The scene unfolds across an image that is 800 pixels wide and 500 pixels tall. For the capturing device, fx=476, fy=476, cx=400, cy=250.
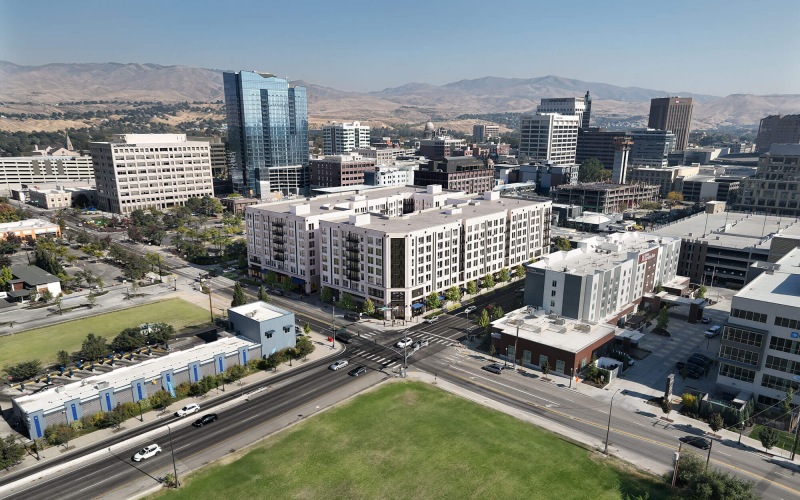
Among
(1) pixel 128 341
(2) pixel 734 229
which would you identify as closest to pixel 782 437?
(2) pixel 734 229

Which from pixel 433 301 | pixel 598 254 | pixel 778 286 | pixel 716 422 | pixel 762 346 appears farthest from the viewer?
pixel 598 254

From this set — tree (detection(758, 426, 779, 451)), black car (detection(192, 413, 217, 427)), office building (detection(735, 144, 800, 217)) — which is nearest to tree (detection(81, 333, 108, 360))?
black car (detection(192, 413, 217, 427))

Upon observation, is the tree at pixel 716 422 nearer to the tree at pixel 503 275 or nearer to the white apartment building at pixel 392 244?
the white apartment building at pixel 392 244

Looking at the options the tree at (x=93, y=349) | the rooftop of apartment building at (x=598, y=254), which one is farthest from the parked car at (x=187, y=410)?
the rooftop of apartment building at (x=598, y=254)

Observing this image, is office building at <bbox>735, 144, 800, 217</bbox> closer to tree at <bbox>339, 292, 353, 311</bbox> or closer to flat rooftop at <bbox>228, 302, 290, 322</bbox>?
tree at <bbox>339, 292, 353, 311</bbox>

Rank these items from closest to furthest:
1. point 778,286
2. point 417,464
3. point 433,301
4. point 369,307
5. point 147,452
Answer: point 417,464 < point 147,452 < point 778,286 < point 369,307 < point 433,301

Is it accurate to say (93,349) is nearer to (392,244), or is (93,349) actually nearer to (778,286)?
(392,244)
